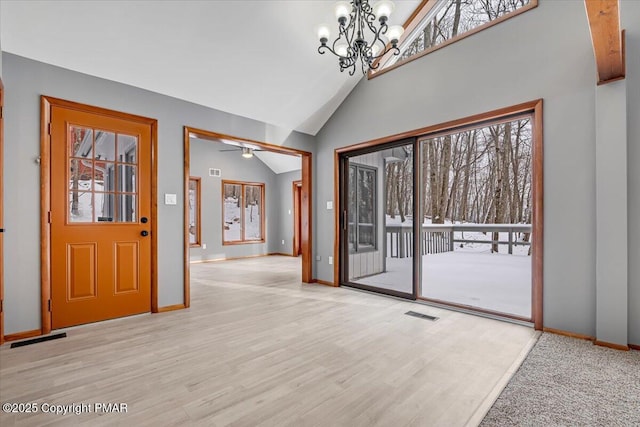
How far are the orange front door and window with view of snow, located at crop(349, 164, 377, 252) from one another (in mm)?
2950

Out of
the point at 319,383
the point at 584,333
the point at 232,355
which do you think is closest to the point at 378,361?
the point at 319,383

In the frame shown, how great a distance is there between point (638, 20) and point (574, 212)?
168 centimetres

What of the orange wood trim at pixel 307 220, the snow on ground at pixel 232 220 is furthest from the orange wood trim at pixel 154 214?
the snow on ground at pixel 232 220

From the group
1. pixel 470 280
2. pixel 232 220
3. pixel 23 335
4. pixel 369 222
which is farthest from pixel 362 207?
pixel 232 220

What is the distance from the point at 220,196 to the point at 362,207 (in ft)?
15.3

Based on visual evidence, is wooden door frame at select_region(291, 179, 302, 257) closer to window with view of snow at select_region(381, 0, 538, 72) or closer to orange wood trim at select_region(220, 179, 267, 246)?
orange wood trim at select_region(220, 179, 267, 246)

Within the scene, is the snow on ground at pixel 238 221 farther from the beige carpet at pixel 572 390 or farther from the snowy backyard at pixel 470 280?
the beige carpet at pixel 572 390

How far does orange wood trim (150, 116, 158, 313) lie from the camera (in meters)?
3.53

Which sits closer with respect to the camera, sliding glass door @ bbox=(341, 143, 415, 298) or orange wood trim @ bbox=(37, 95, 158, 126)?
orange wood trim @ bbox=(37, 95, 158, 126)

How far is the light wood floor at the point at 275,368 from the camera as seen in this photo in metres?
1.66

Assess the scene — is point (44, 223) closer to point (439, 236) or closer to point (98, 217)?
point (98, 217)

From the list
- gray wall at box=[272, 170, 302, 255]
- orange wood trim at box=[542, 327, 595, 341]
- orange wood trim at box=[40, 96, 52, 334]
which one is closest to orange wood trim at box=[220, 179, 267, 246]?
gray wall at box=[272, 170, 302, 255]

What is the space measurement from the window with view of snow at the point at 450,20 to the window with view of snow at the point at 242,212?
5.61 metres

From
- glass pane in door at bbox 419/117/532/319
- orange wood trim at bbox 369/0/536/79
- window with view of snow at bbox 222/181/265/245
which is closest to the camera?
Result: orange wood trim at bbox 369/0/536/79
